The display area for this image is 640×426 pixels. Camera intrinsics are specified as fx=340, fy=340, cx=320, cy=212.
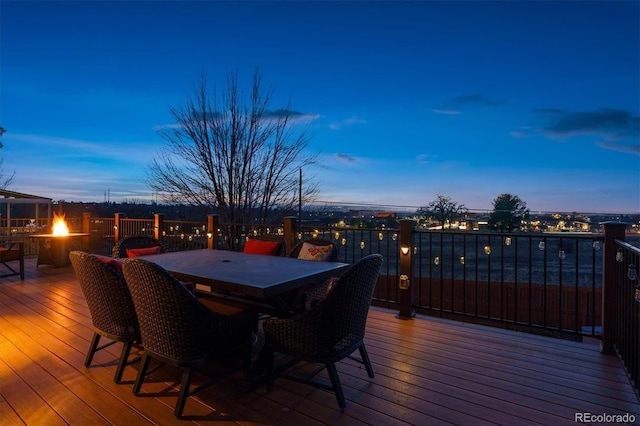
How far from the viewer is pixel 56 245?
6688 mm

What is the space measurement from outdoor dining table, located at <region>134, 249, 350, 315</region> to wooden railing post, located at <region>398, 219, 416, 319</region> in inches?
46.6

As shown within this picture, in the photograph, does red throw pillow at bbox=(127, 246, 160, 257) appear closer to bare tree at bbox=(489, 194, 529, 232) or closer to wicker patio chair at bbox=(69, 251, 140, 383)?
wicker patio chair at bbox=(69, 251, 140, 383)

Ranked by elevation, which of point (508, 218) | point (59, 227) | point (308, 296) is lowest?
point (308, 296)

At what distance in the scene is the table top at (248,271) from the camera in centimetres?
219

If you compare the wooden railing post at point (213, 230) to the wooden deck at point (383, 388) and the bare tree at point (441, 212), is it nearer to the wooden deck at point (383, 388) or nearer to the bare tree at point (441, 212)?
the wooden deck at point (383, 388)

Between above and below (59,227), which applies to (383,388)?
below

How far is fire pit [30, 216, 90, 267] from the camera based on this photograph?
6.68 m

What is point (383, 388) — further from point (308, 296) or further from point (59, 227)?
point (59, 227)

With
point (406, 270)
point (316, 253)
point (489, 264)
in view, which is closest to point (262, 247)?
point (316, 253)

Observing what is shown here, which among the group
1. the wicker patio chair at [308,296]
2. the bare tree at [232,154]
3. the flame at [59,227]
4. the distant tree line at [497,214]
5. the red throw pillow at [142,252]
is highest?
the bare tree at [232,154]

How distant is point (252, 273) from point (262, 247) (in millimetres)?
1434

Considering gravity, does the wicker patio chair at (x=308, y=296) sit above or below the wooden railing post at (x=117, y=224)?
below

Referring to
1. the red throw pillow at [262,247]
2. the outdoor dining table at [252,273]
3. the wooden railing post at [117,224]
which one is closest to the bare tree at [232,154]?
the wooden railing post at [117,224]

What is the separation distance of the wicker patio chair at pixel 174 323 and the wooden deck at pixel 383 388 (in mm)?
291
